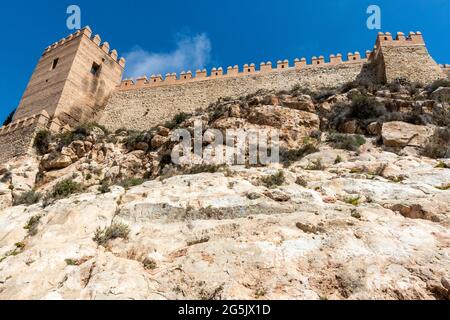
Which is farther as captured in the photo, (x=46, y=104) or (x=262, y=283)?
A: (x=46, y=104)

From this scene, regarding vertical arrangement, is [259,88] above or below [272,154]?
above

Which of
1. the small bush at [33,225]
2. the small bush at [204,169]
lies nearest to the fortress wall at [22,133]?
the small bush at [33,225]

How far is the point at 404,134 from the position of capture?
11.3 m

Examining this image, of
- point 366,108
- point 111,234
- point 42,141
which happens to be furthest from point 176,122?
point 111,234

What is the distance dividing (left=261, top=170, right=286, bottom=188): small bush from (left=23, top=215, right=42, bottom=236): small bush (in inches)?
207

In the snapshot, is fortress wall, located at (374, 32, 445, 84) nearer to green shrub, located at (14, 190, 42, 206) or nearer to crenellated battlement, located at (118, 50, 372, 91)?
crenellated battlement, located at (118, 50, 372, 91)

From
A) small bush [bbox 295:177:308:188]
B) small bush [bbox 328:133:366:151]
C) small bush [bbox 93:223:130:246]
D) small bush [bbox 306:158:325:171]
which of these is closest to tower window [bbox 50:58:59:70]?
small bush [bbox 328:133:366:151]

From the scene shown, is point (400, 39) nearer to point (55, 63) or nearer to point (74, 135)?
point (74, 135)

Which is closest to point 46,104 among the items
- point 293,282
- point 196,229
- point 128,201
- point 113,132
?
point 113,132

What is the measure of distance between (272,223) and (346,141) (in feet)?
20.2

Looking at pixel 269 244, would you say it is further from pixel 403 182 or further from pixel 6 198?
pixel 6 198

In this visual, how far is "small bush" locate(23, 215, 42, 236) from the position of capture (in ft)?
25.6

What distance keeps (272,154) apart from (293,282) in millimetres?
6927

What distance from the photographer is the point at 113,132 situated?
19.4 metres
